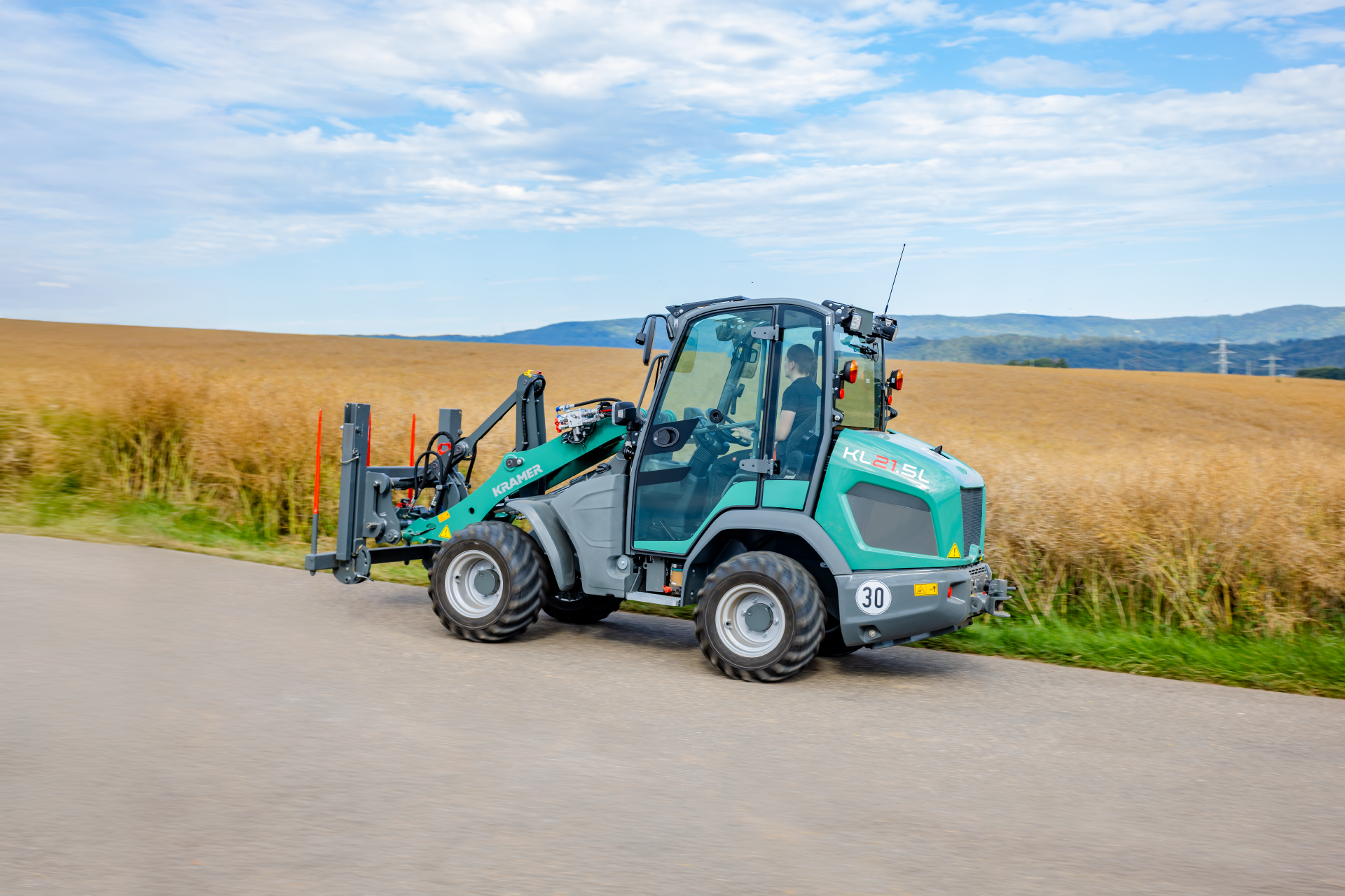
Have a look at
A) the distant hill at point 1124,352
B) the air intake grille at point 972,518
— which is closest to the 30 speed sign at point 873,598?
the air intake grille at point 972,518

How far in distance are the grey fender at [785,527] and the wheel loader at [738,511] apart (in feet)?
0.04

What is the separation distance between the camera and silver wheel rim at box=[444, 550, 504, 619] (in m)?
7.45

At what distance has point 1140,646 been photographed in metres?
7.66

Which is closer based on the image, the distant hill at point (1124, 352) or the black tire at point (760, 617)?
the black tire at point (760, 617)

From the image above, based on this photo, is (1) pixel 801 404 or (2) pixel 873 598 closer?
(2) pixel 873 598

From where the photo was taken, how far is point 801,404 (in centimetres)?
678

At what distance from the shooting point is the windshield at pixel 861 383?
6820 millimetres

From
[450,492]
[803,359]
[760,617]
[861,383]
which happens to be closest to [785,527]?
[760,617]

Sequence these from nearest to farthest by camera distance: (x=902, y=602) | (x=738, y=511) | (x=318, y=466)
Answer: (x=902, y=602) → (x=738, y=511) → (x=318, y=466)

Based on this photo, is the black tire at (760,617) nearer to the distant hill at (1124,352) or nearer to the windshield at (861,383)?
the windshield at (861,383)

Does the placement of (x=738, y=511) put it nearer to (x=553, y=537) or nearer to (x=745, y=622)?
(x=745, y=622)

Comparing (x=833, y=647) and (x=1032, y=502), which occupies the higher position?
(x=1032, y=502)

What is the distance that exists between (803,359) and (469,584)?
110 inches

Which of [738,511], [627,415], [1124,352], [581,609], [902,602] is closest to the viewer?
[902,602]
